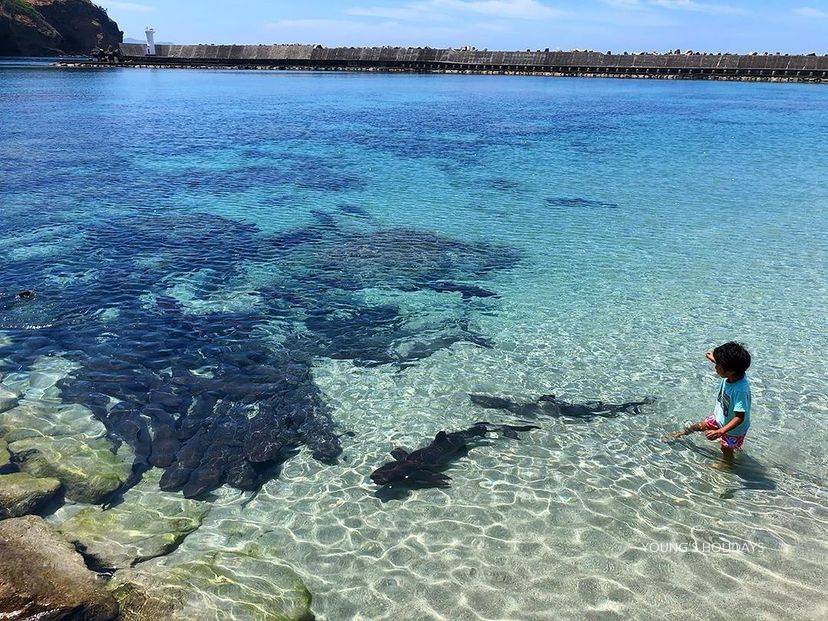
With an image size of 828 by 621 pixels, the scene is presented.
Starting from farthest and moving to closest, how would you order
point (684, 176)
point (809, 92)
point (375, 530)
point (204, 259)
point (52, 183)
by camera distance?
point (809, 92) < point (684, 176) < point (52, 183) < point (204, 259) < point (375, 530)

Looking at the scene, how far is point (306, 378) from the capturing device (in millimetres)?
9000

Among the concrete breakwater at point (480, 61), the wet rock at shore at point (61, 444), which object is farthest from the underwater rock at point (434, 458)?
the concrete breakwater at point (480, 61)

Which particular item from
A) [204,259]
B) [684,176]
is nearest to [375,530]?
[204,259]

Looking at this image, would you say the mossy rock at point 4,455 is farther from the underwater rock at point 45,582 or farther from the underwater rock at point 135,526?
the underwater rock at point 45,582

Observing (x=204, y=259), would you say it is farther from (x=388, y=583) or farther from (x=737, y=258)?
(x=737, y=258)

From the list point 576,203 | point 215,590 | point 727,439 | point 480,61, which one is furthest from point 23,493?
point 480,61

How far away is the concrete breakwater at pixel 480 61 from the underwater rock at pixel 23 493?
102193mm

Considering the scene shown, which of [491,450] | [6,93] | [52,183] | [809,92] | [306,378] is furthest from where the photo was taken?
[809,92]

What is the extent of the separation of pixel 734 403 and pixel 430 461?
11.6 feet

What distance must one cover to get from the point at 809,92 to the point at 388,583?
8352 cm

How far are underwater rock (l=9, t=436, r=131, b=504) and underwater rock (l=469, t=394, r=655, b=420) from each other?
15.8 feet

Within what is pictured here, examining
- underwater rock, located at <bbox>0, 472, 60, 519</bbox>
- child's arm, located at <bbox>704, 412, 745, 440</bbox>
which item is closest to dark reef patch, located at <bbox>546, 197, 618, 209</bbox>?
child's arm, located at <bbox>704, 412, 745, 440</bbox>

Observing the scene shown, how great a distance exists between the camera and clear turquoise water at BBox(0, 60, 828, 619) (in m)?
5.61

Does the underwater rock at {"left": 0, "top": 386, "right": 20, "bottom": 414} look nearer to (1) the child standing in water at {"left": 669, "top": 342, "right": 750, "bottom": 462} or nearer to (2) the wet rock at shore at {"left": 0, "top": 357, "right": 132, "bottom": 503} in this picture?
(2) the wet rock at shore at {"left": 0, "top": 357, "right": 132, "bottom": 503}
